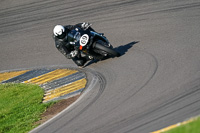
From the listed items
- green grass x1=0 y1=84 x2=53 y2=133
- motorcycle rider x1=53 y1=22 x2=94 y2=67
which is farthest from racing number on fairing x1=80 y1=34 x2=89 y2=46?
green grass x1=0 y1=84 x2=53 y2=133

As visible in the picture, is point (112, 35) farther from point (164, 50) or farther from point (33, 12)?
point (33, 12)

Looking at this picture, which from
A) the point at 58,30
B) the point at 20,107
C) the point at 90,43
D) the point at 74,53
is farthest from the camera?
the point at 74,53

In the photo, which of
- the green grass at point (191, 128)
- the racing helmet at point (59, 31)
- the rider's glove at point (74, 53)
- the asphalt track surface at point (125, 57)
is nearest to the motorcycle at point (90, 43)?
the rider's glove at point (74, 53)

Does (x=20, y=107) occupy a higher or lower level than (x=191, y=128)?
lower

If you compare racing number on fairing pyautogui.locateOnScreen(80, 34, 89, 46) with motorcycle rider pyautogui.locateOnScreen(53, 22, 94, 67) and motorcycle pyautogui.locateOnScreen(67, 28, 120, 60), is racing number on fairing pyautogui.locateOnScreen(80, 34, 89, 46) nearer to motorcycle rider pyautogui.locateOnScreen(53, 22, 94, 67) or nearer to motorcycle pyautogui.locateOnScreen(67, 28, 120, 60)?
motorcycle pyautogui.locateOnScreen(67, 28, 120, 60)

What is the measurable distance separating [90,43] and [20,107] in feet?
9.23

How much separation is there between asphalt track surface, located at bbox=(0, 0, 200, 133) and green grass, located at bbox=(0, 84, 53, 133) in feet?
3.33

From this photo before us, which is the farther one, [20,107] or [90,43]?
[90,43]

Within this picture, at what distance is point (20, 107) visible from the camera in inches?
475

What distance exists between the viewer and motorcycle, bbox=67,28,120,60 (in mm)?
12633

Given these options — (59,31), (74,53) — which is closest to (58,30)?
(59,31)

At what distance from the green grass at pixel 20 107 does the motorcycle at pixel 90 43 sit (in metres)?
1.81

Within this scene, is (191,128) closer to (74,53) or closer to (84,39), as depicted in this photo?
(84,39)

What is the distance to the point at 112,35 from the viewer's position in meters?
15.7
